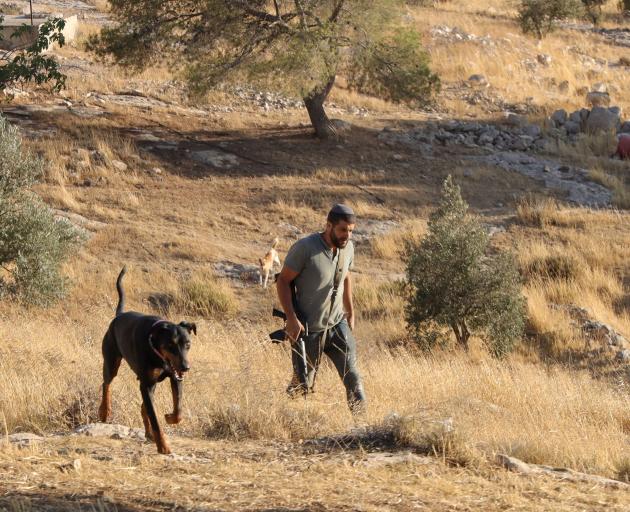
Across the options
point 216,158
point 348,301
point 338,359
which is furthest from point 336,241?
point 216,158

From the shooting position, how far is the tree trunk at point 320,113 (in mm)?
20706

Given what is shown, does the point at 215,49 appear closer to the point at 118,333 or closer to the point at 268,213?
the point at 268,213

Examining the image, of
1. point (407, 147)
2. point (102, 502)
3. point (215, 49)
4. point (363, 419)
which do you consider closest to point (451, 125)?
point (407, 147)

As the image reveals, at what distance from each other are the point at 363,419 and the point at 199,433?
1.05m

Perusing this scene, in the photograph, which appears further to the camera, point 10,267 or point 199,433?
point 10,267

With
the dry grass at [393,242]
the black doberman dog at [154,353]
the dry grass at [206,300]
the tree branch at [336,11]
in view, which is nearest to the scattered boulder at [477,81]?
the tree branch at [336,11]

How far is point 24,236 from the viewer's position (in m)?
12.2

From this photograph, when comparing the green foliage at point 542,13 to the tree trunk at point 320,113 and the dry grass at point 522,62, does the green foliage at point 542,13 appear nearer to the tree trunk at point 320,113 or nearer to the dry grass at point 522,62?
the dry grass at point 522,62

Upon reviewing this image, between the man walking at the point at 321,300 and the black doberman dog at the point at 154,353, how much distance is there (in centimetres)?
113

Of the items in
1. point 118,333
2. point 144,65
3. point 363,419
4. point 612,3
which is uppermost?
point 612,3

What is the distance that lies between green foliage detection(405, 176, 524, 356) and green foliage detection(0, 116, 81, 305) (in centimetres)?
434

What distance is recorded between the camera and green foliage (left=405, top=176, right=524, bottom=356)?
1198 cm

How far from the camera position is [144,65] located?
19.8 metres

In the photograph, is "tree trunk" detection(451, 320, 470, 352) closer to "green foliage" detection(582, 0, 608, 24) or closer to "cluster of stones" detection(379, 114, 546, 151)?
"cluster of stones" detection(379, 114, 546, 151)
